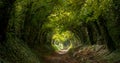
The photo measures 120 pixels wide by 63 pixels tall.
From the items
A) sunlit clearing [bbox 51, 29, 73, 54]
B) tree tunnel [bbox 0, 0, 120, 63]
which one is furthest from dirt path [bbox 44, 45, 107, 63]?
sunlit clearing [bbox 51, 29, 73, 54]

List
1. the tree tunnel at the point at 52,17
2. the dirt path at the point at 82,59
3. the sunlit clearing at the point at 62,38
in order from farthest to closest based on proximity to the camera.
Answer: the sunlit clearing at the point at 62,38 → the dirt path at the point at 82,59 → the tree tunnel at the point at 52,17

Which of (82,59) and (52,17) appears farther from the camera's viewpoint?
(52,17)

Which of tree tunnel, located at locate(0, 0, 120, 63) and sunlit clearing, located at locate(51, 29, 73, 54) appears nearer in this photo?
tree tunnel, located at locate(0, 0, 120, 63)

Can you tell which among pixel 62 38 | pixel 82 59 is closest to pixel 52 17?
pixel 82 59

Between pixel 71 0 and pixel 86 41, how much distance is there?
1693 centimetres

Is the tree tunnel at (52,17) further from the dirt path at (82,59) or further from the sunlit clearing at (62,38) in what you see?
the sunlit clearing at (62,38)

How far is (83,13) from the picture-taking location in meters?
17.9

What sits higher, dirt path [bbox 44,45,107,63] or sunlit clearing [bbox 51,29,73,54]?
dirt path [bbox 44,45,107,63]

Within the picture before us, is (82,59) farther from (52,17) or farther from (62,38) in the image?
(62,38)

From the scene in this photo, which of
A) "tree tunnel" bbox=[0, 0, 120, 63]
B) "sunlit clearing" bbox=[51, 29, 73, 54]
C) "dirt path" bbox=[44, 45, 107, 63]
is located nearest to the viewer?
"tree tunnel" bbox=[0, 0, 120, 63]

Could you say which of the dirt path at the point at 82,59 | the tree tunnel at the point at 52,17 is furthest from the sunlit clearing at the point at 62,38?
the tree tunnel at the point at 52,17

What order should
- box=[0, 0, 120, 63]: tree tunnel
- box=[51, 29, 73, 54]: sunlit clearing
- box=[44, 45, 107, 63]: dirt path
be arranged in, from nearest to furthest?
box=[0, 0, 120, 63]: tree tunnel < box=[44, 45, 107, 63]: dirt path < box=[51, 29, 73, 54]: sunlit clearing

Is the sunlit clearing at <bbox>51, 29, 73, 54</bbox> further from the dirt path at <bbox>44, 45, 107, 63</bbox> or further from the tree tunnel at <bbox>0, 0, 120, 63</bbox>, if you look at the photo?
the tree tunnel at <bbox>0, 0, 120, 63</bbox>

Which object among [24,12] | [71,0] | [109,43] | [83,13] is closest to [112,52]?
[109,43]
